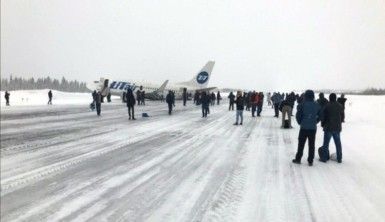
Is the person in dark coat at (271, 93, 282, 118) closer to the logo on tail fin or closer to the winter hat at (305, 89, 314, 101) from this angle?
the winter hat at (305, 89, 314, 101)

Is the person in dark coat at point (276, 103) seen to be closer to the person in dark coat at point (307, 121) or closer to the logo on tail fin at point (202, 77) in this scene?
the person in dark coat at point (307, 121)

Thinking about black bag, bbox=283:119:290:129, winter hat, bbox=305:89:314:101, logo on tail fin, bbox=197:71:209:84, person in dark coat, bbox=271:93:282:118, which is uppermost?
logo on tail fin, bbox=197:71:209:84

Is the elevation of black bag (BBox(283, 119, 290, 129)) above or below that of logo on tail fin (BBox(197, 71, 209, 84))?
below

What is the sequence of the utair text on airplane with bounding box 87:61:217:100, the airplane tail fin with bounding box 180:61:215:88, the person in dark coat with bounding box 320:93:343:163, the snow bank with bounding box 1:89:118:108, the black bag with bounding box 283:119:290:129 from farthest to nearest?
the airplane tail fin with bounding box 180:61:215:88 → the utair text on airplane with bounding box 87:61:217:100 → the snow bank with bounding box 1:89:118:108 → the black bag with bounding box 283:119:290:129 → the person in dark coat with bounding box 320:93:343:163

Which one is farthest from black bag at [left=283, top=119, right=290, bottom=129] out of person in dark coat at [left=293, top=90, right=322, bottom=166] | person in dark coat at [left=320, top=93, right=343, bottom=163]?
person in dark coat at [left=293, top=90, right=322, bottom=166]

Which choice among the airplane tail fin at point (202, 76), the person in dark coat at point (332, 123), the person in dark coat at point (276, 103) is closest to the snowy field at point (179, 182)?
the person in dark coat at point (332, 123)

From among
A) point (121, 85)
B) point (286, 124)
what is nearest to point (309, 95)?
point (286, 124)

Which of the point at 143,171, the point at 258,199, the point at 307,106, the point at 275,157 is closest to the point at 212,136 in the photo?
the point at 275,157

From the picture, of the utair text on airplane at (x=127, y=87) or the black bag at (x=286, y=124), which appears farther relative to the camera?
the utair text on airplane at (x=127, y=87)

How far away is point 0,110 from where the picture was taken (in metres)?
5.57

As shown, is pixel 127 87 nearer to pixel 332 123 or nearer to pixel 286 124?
pixel 286 124

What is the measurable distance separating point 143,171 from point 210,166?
1694 mm

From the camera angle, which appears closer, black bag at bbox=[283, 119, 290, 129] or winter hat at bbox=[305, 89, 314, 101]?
winter hat at bbox=[305, 89, 314, 101]

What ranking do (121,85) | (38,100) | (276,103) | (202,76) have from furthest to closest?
1. (202,76)
2. (121,85)
3. (38,100)
4. (276,103)
